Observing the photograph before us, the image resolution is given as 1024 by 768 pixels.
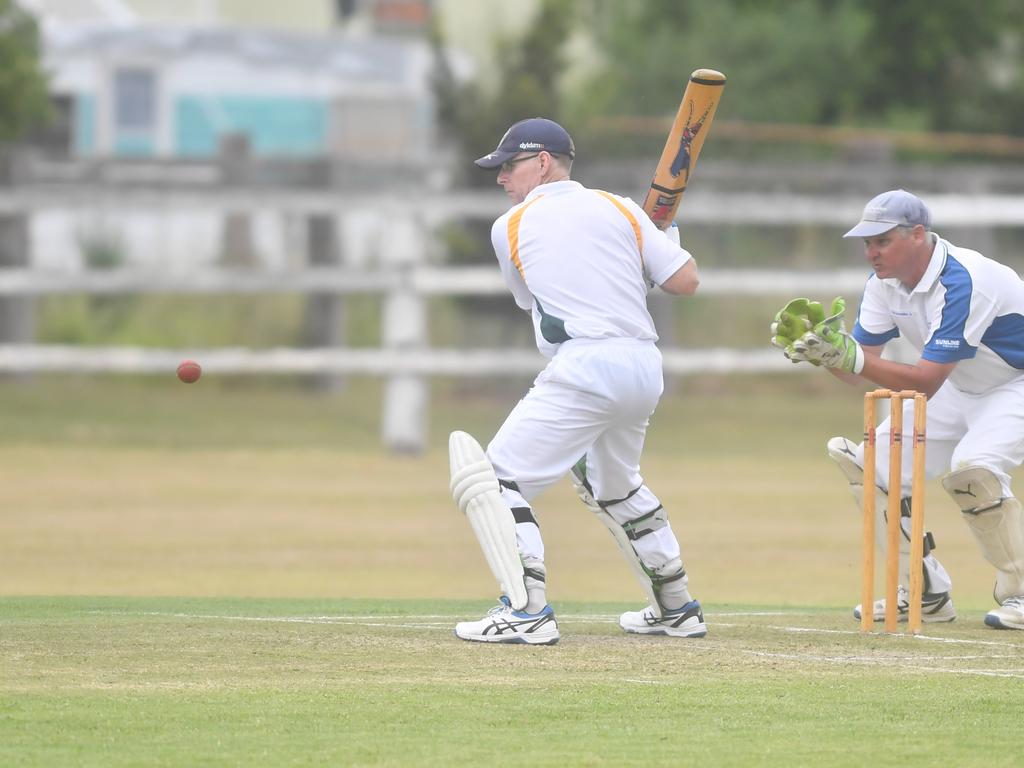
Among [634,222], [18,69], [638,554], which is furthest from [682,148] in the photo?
[18,69]

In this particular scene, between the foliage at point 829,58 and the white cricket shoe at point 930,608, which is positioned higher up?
the foliage at point 829,58

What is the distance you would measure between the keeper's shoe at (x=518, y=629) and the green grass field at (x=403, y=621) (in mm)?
138

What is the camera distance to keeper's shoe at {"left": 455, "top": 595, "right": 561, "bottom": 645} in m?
6.49

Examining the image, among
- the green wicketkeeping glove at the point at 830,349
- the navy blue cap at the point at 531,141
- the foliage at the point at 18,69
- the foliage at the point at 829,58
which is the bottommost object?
the green wicketkeeping glove at the point at 830,349

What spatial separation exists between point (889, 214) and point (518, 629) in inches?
82.4

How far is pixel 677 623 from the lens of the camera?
689 centimetres

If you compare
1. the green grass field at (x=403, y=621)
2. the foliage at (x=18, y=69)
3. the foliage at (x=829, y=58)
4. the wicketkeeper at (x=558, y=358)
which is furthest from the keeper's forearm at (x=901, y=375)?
the foliage at (x=829, y=58)

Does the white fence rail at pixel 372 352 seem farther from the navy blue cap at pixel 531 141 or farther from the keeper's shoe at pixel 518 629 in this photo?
the keeper's shoe at pixel 518 629

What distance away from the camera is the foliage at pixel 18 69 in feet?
55.3

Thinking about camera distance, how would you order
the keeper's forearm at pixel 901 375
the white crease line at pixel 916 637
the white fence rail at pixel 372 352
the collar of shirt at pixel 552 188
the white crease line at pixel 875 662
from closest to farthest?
the white crease line at pixel 875 662, the collar of shirt at pixel 552 188, the white crease line at pixel 916 637, the keeper's forearm at pixel 901 375, the white fence rail at pixel 372 352

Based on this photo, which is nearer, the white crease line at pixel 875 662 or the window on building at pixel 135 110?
the white crease line at pixel 875 662

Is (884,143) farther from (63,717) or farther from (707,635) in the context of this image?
(63,717)

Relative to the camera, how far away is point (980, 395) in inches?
295

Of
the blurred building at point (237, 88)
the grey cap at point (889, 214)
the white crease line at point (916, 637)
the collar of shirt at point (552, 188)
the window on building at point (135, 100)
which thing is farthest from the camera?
the window on building at point (135, 100)
